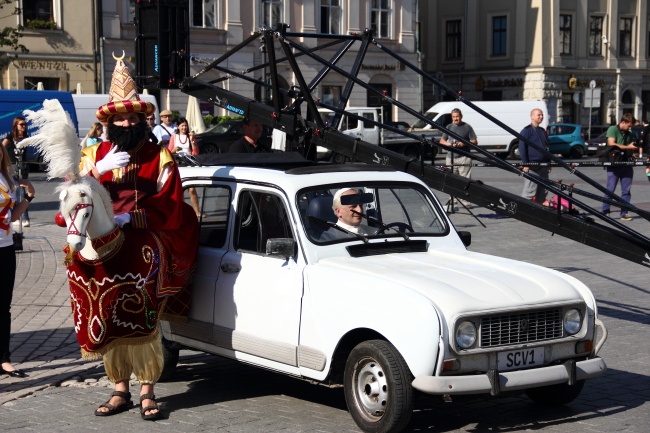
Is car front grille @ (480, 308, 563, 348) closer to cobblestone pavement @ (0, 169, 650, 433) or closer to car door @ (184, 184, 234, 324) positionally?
cobblestone pavement @ (0, 169, 650, 433)

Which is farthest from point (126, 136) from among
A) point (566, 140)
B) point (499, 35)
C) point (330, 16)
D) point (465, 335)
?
point (499, 35)

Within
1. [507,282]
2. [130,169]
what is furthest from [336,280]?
[130,169]

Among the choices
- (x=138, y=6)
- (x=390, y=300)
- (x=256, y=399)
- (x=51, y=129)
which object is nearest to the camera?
(x=390, y=300)

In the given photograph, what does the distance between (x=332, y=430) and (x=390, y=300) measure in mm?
942

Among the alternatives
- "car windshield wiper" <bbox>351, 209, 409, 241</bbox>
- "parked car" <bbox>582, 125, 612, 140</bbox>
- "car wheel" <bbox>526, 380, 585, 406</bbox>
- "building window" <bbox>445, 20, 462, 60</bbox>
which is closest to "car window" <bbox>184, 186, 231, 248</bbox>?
"car windshield wiper" <bbox>351, 209, 409, 241</bbox>

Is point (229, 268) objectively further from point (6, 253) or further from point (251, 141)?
point (251, 141)

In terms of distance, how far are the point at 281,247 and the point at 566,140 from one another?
142 ft

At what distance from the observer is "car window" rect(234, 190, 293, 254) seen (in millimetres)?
7703

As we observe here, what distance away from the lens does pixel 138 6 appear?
12945 mm

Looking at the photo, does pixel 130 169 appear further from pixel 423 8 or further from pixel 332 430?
pixel 423 8

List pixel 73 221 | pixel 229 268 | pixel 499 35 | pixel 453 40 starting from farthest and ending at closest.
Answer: pixel 453 40 < pixel 499 35 < pixel 229 268 < pixel 73 221

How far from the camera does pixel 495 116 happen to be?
47.7 metres

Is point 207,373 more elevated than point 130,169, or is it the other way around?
point 130,169

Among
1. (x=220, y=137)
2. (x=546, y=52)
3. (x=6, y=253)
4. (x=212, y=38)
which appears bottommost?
(x=220, y=137)
